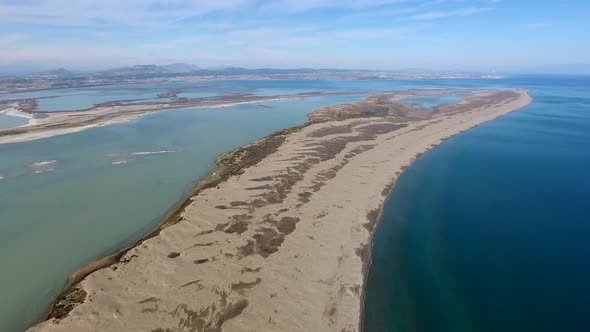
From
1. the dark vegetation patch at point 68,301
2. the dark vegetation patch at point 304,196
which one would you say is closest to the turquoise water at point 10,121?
the dark vegetation patch at point 68,301

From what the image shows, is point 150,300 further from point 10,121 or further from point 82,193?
point 10,121

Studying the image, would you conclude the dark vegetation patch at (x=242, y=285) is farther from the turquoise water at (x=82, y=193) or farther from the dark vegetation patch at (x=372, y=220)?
the dark vegetation patch at (x=372, y=220)

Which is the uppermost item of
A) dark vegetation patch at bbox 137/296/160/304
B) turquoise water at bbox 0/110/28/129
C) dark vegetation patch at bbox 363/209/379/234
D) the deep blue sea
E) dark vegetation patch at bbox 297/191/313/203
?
dark vegetation patch at bbox 297/191/313/203

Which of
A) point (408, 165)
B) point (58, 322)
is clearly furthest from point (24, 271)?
point (408, 165)

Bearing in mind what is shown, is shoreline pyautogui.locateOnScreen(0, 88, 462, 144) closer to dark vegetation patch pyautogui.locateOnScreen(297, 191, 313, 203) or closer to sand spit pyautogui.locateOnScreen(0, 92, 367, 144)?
sand spit pyautogui.locateOnScreen(0, 92, 367, 144)

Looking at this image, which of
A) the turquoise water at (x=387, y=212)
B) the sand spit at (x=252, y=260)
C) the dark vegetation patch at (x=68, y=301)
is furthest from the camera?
the turquoise water at (x=387, y=212)

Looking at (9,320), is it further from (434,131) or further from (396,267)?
(434,131)

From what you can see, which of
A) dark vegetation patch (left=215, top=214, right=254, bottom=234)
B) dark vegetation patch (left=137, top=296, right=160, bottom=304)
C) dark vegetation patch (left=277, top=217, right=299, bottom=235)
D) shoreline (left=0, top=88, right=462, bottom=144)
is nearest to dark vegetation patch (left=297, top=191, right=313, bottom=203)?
dark vegetation patch (left=277, top=217, right=299, bottom=235)
